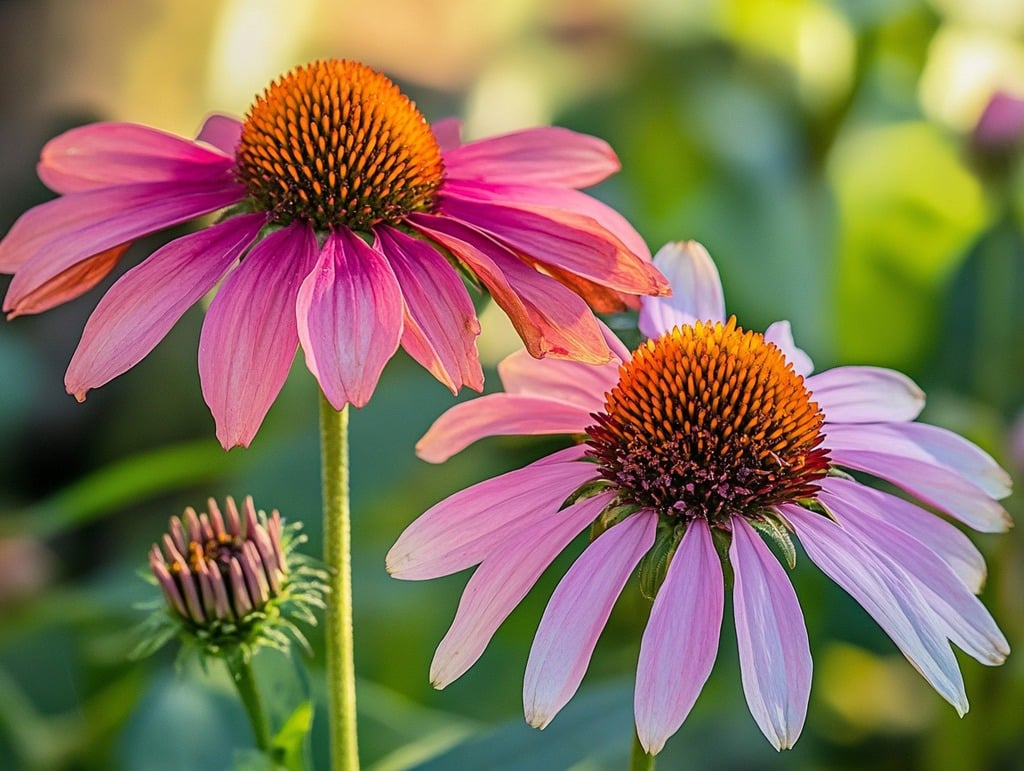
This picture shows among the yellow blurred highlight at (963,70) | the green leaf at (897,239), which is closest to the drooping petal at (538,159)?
the green leaf at (897,239)

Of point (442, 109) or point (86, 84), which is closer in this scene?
point (86, 84)

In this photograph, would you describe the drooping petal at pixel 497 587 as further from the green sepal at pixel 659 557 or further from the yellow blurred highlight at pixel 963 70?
the yellow blurred highlight at pixel 963 70

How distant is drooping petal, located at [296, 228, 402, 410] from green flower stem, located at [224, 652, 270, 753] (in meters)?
0.15

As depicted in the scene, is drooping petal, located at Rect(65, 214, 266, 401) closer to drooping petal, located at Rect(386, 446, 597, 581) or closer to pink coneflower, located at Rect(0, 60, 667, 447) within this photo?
pink coneflower, located at Rect(0, 60, 667, 447)

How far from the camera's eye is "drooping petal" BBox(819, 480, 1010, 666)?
45 centimetres

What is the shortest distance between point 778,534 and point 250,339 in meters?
0.21

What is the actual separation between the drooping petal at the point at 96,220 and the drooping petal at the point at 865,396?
28 centimetres

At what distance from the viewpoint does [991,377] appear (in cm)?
120

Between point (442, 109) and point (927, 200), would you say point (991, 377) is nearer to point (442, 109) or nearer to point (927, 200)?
point (927, 200)

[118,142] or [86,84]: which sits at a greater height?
[118,142]

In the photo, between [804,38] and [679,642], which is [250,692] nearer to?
[679,642]

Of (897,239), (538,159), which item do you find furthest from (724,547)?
(897,239)

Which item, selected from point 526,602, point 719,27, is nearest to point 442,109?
point 719,27

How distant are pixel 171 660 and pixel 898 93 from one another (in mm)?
1078
